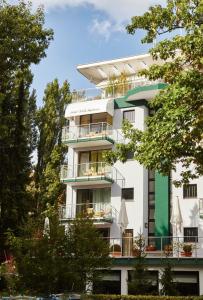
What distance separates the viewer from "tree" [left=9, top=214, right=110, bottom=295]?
61.9 feet

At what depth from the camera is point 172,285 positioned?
2864 centimetres

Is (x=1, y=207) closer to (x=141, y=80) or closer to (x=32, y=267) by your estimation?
(x=141, y=80)

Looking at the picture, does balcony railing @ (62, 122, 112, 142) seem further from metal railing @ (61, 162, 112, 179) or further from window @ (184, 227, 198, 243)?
window @ (184, 227, 198, 243)

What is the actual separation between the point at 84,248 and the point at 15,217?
1791cm

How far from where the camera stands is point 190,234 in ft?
114

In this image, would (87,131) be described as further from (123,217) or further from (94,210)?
(123,217)

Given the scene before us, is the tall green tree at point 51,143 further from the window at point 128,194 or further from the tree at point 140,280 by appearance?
the tree at point 140,280

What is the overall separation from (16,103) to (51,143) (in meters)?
7.88

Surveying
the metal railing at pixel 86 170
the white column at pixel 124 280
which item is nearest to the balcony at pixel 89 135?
the metal railing at pixel 86 170

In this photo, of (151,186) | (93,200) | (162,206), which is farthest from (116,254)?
(93,200)

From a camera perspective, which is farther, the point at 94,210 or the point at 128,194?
the point at 94,210

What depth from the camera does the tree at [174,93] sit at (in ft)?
61.2

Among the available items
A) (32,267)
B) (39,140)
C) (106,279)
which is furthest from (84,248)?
(39,140)

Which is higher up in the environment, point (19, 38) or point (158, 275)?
point (19, 38)
